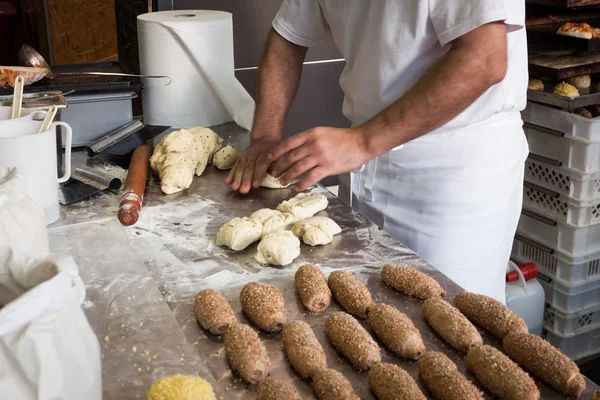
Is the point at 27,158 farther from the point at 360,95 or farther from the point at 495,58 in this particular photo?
the point at 495,58

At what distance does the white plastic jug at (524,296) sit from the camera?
8.86 feet

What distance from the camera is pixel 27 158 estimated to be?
1.58 m

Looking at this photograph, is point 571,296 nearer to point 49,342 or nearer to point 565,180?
→ point 565,180

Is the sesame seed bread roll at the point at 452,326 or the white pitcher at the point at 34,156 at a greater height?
A: the white pitcher at the point at 34,156

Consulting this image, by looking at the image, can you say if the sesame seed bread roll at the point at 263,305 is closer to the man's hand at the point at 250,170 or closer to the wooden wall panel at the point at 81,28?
the man's hand at the point at 250,170

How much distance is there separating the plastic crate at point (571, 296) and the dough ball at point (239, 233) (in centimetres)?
188

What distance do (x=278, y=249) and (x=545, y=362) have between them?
2.02 ft

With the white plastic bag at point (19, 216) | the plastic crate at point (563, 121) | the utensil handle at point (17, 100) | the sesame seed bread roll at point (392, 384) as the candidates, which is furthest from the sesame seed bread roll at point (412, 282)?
the plastic crate at point (563, 121)

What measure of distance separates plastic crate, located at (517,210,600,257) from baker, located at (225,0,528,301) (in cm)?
93

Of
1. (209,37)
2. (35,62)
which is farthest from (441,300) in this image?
(35,62)

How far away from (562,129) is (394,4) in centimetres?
137

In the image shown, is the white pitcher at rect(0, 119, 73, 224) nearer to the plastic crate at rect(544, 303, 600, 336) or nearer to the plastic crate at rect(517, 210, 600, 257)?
the plastic crate at rect(517, 210, 600, 257)

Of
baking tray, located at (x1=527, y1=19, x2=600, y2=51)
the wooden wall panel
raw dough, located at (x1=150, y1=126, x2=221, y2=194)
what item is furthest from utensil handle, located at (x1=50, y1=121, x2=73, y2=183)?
the wooden wall panel

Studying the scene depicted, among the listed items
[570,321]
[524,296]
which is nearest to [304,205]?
[524,296]
